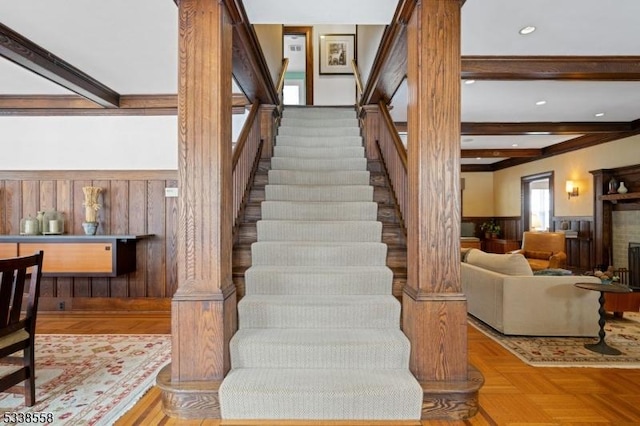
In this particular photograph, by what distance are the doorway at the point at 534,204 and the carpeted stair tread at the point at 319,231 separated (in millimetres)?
7243

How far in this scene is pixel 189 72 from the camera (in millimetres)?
2230

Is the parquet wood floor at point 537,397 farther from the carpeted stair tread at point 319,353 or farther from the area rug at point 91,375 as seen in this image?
the carpeted stair tread at point 319,353

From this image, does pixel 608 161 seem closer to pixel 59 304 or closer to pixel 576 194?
pixel 576 194

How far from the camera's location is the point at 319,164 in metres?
4.29

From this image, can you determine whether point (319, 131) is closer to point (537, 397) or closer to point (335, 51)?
point (335, 51)

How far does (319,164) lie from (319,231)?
3.83 ft

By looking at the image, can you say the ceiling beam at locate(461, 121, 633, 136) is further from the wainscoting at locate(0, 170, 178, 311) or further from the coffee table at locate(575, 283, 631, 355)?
the wainscoting at locate(0, 170, 178, 311)

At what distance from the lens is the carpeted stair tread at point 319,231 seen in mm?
3311

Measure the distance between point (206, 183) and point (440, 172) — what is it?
136 centimetres

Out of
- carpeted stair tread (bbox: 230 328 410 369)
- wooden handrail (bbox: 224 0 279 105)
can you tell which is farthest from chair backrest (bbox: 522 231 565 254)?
carpeted stair tread (bbox: 230 328 410 369)

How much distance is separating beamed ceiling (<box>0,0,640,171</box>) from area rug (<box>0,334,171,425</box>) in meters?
2.49

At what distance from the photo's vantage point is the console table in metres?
4.18

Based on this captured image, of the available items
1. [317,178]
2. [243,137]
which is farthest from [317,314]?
→ [317,178]

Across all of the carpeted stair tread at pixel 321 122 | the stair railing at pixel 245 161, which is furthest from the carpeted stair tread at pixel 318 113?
the stair railing at pixel 245 161
